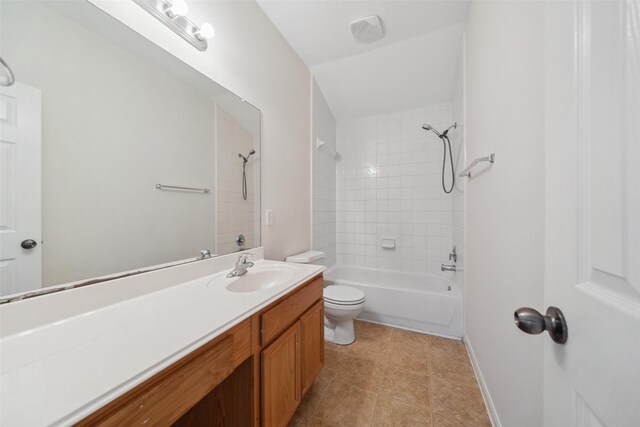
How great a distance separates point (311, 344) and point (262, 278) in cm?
45

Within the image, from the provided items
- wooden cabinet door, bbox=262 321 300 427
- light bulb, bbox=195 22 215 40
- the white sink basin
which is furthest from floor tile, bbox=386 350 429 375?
light bulb, bbox=195 22 215 40

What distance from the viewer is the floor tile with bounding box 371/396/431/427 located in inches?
44.6

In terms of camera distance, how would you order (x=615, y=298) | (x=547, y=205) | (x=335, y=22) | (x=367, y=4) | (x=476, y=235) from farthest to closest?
(x=335, y=22)
(x=367, y=4)
(x=476, y=235)
(x=547, y=205)
(x=615, y=298)

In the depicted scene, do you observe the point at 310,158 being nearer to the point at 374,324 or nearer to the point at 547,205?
the point at 374,324

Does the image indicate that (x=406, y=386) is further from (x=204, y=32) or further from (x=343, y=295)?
(x=204, y=32)

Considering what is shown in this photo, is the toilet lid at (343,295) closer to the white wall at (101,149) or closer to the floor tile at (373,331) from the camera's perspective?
the floor tile at (373,331)

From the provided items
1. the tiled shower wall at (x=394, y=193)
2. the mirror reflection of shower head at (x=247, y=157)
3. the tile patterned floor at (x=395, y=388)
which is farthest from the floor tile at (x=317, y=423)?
the tiled shower wall at (x=394, y=193)

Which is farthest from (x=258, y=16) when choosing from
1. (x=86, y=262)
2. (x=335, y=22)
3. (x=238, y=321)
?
(x=238, y=321)

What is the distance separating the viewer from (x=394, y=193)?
2.75 metres

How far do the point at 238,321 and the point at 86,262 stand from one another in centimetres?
56

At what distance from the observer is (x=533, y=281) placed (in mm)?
739

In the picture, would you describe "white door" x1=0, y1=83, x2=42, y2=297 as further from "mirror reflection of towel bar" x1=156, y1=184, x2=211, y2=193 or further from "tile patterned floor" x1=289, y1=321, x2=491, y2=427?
"tile patterned floor" x1=289, y1=321, x2=491, y2=427

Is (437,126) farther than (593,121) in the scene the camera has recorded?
Yes

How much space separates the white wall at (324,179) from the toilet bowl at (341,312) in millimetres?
650
